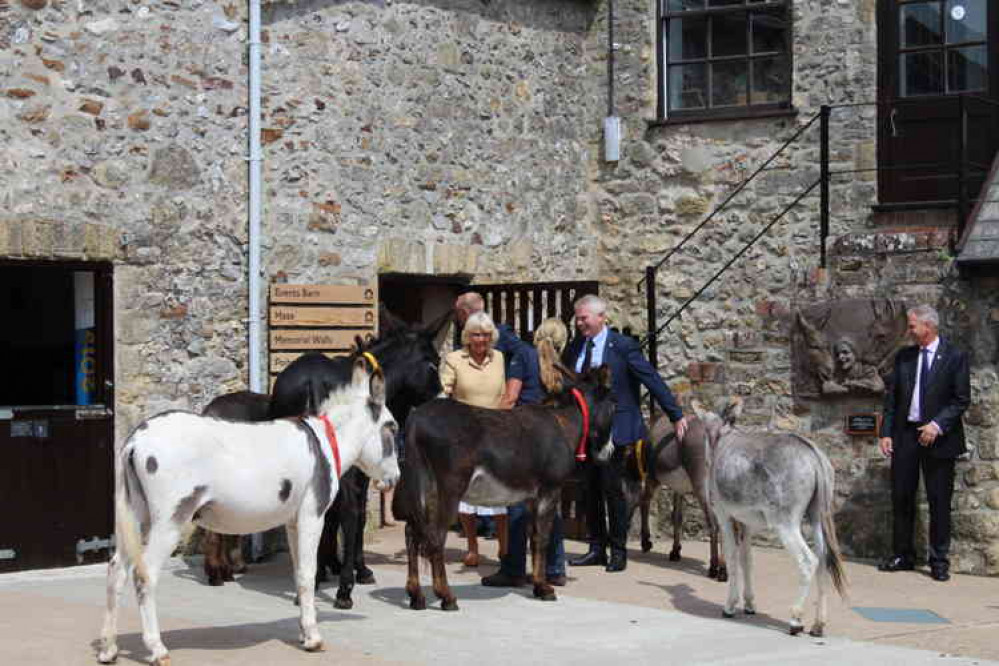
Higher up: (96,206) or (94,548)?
(96,206)

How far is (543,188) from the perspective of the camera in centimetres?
1455

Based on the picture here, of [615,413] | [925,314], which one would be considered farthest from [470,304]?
[925,314]

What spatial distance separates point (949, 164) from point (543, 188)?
361 cm

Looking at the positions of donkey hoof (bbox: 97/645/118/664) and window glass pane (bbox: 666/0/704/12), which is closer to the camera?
donkey hoof (bbox: 97/645/118/664)

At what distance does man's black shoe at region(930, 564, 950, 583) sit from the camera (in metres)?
11.4

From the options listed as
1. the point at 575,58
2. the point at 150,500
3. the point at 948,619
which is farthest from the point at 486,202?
the point at 150,500

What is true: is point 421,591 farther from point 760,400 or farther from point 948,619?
point 760,400

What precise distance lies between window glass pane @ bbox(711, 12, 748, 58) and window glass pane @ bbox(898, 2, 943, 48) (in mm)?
1500

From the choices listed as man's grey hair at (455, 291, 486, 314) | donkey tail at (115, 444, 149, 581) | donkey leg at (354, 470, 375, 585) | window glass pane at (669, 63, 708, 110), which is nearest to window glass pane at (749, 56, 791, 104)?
window glass pane at (669, 63, 708, 110)

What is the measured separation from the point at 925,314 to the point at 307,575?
17.8 feet

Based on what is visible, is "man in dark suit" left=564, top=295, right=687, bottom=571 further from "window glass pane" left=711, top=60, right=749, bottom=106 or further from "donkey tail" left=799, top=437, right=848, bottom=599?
"window glass pane" left=711, top=60, right=749, bottom=106

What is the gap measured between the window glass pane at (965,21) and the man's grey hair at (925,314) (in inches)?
116

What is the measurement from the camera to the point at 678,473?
11.9m

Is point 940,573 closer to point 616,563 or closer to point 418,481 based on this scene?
point 616,563
